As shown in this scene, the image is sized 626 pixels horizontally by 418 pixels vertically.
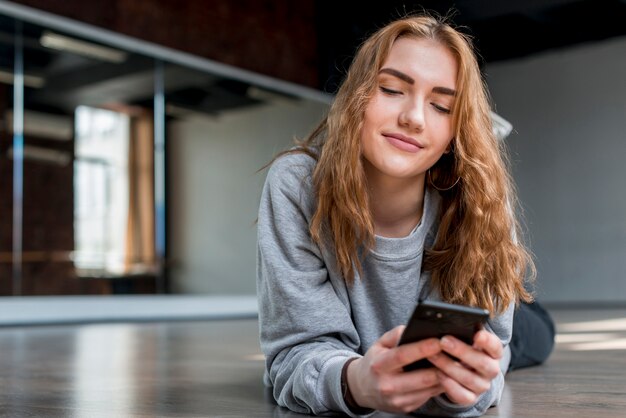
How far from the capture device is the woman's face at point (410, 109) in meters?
1.30

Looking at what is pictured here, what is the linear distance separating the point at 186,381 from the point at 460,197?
87 cm

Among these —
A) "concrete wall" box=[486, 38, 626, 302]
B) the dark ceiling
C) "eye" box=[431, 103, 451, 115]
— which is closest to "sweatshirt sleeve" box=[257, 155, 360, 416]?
"eye" box=[431, 103, 451, 115]

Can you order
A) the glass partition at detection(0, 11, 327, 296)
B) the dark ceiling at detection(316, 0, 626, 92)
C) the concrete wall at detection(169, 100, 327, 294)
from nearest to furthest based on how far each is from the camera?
the glass partition at detection(0, 11, 327, 296), the concrete wall at detection(169, 100, 327, 294), the dark ceiling at detection(316, 0, 626, 92)

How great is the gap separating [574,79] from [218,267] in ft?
18.2

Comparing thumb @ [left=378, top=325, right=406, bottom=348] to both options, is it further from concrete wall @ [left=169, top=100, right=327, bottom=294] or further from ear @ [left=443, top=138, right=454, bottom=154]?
concrete wall @ [left=169, top=100, right=327, bottom=294]

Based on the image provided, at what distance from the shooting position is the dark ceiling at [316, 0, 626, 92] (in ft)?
26.0

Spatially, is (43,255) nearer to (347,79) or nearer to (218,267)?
(218,267)

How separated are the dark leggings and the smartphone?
1.08m

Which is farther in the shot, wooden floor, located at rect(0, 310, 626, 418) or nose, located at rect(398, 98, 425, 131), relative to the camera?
wooden floor, located at rect(0, 310, 626, 418)

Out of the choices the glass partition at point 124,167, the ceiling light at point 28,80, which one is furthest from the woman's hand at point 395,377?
the ceiling light at point 28,80

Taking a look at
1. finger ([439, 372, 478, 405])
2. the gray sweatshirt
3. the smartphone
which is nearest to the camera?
the smartphone

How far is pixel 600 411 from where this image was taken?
1.36 meters

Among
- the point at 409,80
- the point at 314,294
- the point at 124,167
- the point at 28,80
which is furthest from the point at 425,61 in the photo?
the point at 124,167

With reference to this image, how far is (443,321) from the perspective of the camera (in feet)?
3.20
